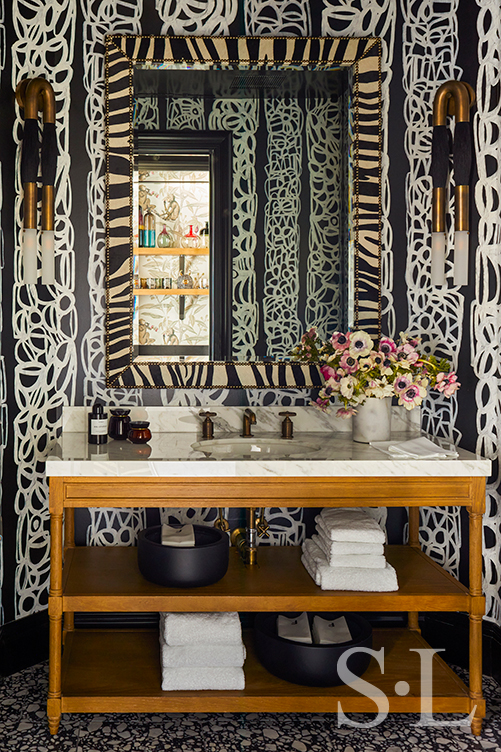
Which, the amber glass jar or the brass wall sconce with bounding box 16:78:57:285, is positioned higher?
the brass wall sconce with bounding box 16:78:57:285

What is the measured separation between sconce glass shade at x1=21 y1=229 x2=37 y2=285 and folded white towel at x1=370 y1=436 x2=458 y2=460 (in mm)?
1336

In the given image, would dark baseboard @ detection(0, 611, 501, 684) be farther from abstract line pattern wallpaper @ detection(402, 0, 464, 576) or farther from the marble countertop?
the marble countertop

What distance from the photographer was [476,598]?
2.04 m

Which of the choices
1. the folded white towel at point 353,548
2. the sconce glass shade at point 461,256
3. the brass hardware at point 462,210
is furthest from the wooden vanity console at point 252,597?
the brass hardware at point 462,210

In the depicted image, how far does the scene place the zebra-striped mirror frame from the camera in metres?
2.47

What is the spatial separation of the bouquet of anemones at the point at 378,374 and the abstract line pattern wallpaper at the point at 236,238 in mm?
256

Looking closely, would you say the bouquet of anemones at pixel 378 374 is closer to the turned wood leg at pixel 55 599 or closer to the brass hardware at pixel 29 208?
the turned wood leg at pixel 55 599

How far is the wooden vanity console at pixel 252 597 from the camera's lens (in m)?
1.98

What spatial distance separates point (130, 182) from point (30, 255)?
18.9 inches

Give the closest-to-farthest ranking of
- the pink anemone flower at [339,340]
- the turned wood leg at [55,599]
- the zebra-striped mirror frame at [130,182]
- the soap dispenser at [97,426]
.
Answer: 1. the turned wood leg at [55,599]
2. the soap dispenser at [97,426]
3. the pink anemone flower at [339,340]
4. the zebra-striped mirror frame at [130,182]

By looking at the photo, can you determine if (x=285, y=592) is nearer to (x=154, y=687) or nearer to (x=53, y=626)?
(x=154, y=687)

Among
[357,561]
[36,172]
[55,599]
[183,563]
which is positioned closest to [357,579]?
[357,561]

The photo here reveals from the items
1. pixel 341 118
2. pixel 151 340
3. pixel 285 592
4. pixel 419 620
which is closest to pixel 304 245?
pixel 341 118

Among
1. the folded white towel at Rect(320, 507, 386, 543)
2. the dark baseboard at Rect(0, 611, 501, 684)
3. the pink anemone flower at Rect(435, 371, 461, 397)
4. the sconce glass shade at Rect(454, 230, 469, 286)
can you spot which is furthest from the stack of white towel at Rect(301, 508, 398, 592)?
the sconce glass shade at Rect(454, 230, 469, 286)
